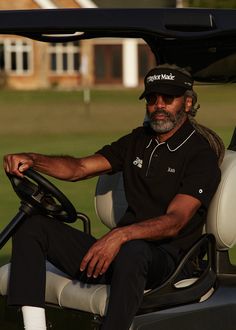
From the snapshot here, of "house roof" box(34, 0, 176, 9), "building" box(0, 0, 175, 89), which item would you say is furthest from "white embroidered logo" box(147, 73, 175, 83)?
"building" box(0, 0, 175, 89)

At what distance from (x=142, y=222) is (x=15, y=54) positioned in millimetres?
48937

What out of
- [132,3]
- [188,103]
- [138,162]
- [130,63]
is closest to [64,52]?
[130,63]

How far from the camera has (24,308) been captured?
159 inches

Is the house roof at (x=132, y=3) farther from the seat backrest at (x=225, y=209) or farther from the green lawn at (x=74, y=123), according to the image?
the seat backrest at (x=225, y=209)

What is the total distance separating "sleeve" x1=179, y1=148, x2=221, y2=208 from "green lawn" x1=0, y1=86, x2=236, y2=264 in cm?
292

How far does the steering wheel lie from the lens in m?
4.27

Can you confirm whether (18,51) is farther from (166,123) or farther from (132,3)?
(166,123)

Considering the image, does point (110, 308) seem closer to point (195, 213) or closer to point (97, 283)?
point (97, 283)

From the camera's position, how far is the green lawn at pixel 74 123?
1107 cm

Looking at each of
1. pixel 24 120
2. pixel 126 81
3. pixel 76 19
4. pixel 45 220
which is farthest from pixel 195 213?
pixel 126 81

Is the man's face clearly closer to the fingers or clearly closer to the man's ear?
the man's ear

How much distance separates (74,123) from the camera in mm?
25312

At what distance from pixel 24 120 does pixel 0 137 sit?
223 inches

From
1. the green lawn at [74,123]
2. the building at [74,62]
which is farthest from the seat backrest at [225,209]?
the building at [74,62]
